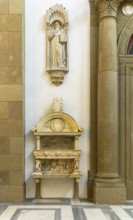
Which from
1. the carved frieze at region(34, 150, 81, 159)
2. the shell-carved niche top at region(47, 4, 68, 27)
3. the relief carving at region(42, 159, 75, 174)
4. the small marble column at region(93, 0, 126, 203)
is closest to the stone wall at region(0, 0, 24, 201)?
the carved frieze at region(34, 150, 81, 159)

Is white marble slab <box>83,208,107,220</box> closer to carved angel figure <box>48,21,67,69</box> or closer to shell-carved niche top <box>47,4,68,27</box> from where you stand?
carved angel figure <box>48,21,67,69</box>

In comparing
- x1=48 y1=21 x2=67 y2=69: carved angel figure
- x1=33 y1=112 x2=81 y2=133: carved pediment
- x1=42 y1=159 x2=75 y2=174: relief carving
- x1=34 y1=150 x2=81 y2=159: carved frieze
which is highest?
x1=48 y1=21 x2=67 y2=69: carved angel figure

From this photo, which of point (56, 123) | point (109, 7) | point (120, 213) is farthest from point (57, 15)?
point (120, 213)

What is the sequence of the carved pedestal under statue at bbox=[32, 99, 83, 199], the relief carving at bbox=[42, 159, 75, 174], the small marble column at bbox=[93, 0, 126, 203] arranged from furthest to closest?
1. the relief carving at bbox=[42, 159, 75, 174]
2. the carved pedestal under statue at bbox=[32, 99, 83, 199]
3. the small marble column at bbox=[93, 0, 126, 203]

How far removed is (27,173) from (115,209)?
180 centimetres

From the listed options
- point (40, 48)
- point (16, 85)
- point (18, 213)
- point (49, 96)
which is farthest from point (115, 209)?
point (40, 48)

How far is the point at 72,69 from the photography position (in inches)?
220

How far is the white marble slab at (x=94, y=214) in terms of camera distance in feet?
13.9

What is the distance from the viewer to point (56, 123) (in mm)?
5473

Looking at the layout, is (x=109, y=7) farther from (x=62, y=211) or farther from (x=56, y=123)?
(x=62, y=211)

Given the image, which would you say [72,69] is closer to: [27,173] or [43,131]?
[43,131]

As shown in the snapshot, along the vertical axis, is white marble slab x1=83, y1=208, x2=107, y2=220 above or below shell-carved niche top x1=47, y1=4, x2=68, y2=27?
below

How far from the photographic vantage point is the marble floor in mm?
4270

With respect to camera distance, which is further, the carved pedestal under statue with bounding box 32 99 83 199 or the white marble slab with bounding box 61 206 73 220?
the carved pedestal under statue with bounding box 32 99 83 199
